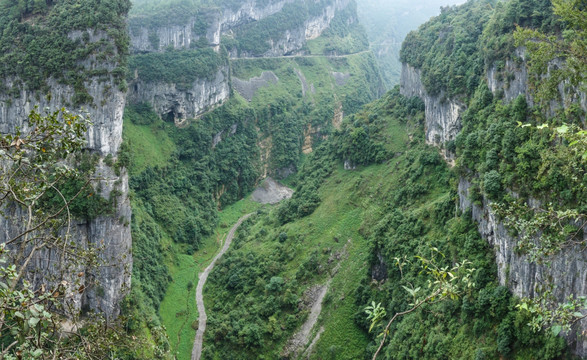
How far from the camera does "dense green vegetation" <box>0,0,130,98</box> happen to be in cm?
3791

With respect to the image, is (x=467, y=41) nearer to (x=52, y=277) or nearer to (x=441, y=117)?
(x=441, y=117)

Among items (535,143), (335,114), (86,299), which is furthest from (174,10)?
(535,143)

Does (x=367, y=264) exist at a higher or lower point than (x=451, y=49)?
lower

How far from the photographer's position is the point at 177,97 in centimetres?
6738

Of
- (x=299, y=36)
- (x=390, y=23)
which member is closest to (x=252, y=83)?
(x=299, y=36)

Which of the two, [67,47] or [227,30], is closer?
[67,47]

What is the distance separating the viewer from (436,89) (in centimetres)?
4503

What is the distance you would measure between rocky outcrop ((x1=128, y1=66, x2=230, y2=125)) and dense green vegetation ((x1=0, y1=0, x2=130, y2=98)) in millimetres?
24994

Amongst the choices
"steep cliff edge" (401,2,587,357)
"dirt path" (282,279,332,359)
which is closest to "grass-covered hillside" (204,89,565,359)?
"dirt path" (282,279,332,359)

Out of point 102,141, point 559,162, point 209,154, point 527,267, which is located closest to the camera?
point 559,162

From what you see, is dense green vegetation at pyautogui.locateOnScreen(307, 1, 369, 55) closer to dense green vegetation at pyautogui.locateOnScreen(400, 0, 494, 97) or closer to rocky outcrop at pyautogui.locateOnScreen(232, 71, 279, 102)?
rocky outcrop at pyautogui.locateOnScreen(232, 71, 279, 102)

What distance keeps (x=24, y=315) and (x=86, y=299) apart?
32227 millimetres

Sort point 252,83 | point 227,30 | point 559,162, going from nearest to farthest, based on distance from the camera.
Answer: point 559,162 → point 252,83 → point 227,30

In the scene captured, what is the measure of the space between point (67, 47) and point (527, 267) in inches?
1250
